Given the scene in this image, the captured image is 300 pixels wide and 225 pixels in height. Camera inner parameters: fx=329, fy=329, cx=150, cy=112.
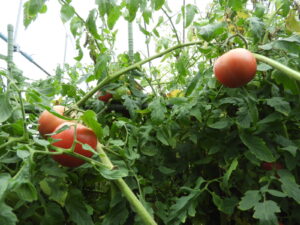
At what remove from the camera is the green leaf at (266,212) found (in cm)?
54

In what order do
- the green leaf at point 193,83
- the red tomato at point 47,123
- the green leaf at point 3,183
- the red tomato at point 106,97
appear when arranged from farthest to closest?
the red tomato at point 106,97 < the green leaf at point 193,83 < the red tomato at point 47,123 < the green leaf at point 3,183

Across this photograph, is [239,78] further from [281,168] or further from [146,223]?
[146,223]

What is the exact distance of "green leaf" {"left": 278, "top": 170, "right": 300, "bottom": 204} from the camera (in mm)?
576

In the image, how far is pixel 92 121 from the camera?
548 millimetres

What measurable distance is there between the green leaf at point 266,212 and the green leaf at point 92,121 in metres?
0.30

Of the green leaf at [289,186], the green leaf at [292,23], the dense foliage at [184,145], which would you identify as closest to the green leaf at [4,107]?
the dense foliage at [184,145]

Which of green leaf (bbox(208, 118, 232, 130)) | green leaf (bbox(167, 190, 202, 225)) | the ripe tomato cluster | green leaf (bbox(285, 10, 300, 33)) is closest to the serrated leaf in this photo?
the ripe tomato cluster

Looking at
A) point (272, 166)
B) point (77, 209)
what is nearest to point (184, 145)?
point (272, 166)

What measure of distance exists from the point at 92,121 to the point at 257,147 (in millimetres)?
320

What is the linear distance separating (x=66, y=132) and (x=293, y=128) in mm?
483

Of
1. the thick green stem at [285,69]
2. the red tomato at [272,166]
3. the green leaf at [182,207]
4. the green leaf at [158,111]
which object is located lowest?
the green leaf at [182,207]

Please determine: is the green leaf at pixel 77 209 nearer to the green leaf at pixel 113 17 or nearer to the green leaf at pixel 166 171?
the green leaf at pixel 166 171

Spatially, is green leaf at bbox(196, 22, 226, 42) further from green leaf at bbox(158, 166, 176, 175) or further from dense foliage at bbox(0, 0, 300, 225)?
green leaf at bbox(158, 166, 176, 175)

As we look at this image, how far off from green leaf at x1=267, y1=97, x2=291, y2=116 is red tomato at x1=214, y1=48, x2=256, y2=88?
7 centimetres
